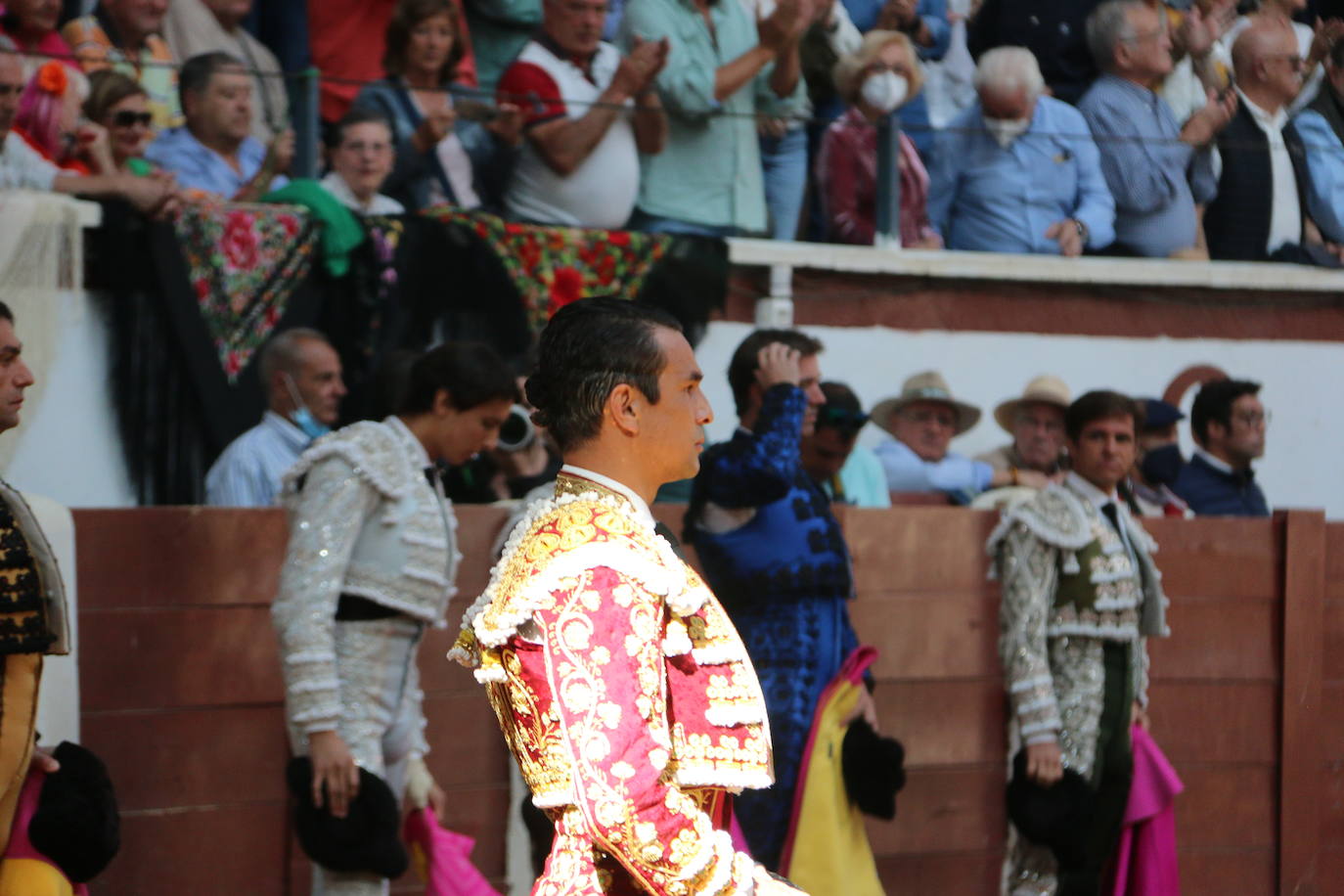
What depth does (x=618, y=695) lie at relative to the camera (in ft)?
6.37

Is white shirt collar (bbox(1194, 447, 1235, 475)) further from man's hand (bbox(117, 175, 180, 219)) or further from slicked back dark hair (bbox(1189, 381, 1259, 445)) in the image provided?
man's hand (bbox(117, 175, 180, 219))

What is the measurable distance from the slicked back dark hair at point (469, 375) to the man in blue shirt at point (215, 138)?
1303mm

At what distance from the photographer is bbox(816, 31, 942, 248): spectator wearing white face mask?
5.84m

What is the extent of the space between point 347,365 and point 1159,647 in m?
2.47

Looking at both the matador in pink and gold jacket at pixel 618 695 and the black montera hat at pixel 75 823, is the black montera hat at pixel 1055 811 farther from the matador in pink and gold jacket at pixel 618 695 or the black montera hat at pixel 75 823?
the matador in pink and gold jacket at pixel 618 695

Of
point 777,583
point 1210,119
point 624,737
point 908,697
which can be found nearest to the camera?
point 624,737

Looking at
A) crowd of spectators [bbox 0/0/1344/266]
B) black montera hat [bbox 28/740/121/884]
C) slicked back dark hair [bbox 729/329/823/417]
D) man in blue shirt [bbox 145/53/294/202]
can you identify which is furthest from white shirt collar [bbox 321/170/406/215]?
black montera hat [bbox 28/740/121/884]

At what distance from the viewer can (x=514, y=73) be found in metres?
5.39

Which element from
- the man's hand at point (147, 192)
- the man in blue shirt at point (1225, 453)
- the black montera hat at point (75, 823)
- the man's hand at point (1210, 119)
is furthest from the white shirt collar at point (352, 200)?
the man's hand at point (1210, 119)

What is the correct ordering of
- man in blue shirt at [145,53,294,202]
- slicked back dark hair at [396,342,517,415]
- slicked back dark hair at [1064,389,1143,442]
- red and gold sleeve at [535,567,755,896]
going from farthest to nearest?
1. man in blue shirt at [145,53,294,202]
2. slicked back dark hair at [1064,389,1143,442]
3. slicked back dark hair at [396,342,517,415]
4. red and gold sleeve at [535,567,755,896]

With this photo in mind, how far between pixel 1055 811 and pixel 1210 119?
2.82 metres

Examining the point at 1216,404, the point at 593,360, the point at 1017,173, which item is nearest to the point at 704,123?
the point at 1017,173

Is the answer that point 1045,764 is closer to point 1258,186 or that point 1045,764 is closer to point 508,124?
point 508,124

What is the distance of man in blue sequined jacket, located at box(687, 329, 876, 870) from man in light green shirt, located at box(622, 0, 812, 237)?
4.36 feet
